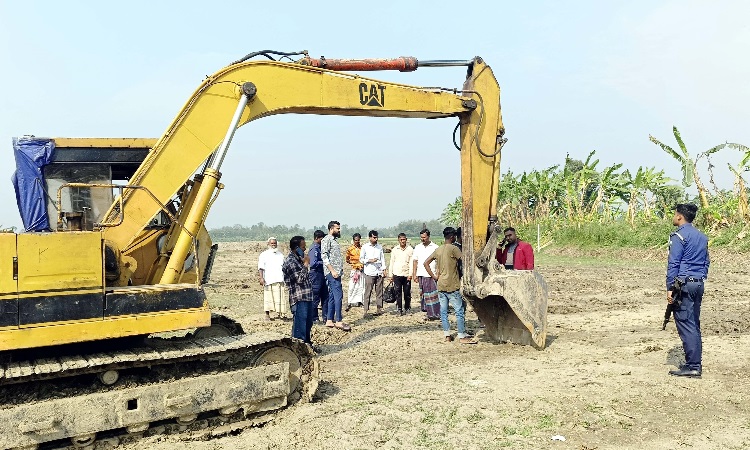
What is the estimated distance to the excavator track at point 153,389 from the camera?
201 inches

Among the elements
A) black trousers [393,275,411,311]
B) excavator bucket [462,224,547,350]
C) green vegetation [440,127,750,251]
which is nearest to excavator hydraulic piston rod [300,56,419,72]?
excavator bucket [462,224,547,350]

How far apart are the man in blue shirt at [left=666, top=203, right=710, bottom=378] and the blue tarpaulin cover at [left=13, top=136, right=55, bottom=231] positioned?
6.44 m

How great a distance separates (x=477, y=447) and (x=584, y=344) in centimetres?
429

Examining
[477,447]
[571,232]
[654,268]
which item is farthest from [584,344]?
[571,232]

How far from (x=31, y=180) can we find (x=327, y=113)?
3293 millimetres

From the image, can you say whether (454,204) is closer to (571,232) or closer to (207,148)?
(571,232)

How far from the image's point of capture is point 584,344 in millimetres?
8875

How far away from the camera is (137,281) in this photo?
6.20 m

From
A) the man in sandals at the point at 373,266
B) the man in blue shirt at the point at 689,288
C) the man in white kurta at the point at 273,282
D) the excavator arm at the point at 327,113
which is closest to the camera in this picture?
the excavator arm at the point at 327,113

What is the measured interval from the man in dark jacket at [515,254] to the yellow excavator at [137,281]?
3.10 meters

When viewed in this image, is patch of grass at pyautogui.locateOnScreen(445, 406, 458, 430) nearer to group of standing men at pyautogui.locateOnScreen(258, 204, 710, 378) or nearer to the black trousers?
group of standing men at pyautogui.locateOnScreen(258, 204, 710, 378)

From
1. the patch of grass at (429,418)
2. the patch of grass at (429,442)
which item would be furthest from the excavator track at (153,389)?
the patch of grass at (429,442)

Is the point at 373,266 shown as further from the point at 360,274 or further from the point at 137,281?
the point at 137,281

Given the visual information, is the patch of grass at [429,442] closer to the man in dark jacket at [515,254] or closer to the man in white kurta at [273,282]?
the man in dark jacket at [515,254]
